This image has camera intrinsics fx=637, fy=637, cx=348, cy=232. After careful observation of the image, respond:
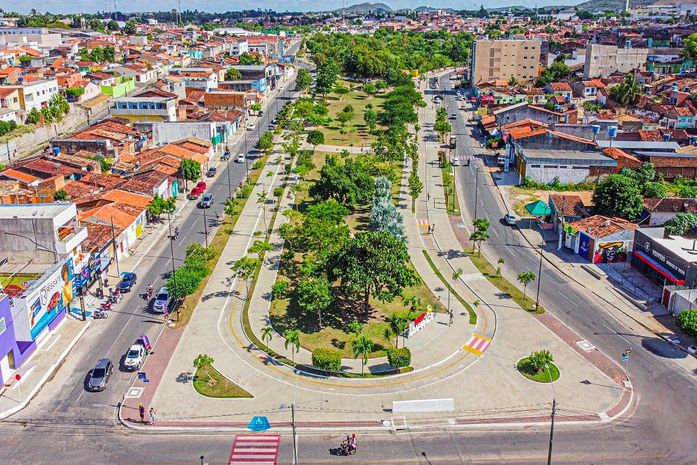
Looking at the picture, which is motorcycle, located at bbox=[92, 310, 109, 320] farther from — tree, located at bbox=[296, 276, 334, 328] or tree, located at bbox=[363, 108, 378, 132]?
tree, located at bbox=[363, 108, 378, 132]

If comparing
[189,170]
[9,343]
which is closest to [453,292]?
[9,343]

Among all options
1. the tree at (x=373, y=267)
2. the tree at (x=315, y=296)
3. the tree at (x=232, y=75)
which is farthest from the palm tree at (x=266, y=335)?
the tree at (x=232, y=75)

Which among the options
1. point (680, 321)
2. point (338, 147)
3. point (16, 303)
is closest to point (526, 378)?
point (680, 321)

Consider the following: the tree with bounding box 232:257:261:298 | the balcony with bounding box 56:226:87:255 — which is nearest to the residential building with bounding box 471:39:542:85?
the tree with bounding box 232:257:261:298

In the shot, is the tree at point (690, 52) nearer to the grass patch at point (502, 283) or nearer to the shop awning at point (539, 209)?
the shop awning at point (539, 209)

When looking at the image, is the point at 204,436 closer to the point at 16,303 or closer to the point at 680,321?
the point at 16,303

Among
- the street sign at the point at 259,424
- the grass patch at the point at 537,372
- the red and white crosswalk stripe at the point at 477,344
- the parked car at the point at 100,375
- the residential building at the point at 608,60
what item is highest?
the residential building at the point at 608,60

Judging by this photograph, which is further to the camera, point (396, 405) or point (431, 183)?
point (431, 183)
